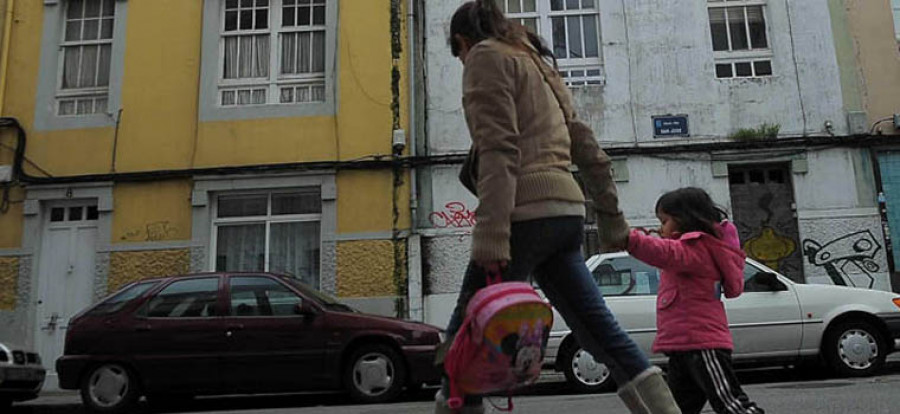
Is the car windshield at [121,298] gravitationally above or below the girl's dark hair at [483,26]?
below

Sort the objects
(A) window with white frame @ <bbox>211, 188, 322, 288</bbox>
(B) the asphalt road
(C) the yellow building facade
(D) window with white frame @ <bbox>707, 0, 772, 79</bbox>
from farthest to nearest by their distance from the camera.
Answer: (D) window with white frame @ <bbox>707, 0, 772, 79</bbox>
(A) window with white frame @ <bbox>211, 188, 322, 288</bbox>
(C) the yellow building facade
(B) the asphalt road

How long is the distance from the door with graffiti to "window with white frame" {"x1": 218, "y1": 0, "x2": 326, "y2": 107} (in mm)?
6990

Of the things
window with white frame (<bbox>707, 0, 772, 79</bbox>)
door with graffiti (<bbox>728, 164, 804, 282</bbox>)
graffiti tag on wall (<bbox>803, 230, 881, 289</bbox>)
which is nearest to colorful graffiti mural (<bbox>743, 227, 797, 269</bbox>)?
door with graffiti (<bbox>728, 164, 804, 282</bbox>)

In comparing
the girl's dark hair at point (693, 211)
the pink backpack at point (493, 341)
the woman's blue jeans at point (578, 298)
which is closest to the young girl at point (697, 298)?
the girl's dark hair at point (693, 211)

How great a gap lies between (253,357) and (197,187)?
4.87 m

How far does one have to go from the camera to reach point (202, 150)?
12438mm

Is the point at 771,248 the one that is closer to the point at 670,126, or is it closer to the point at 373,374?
the point at 670,126

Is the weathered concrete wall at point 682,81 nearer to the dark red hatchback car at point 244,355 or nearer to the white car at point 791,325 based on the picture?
the white car at point 791,325

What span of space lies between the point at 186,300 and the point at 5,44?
7399 millimetres

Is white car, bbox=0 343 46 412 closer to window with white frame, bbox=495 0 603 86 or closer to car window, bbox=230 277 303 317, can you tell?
car window, bbox=230 277 303 317

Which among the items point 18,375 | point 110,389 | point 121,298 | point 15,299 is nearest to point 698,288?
point 110,389

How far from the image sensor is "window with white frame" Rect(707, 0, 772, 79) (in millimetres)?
12688

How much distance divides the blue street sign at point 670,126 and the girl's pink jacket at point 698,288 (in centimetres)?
894

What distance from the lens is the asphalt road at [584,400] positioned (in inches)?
222
